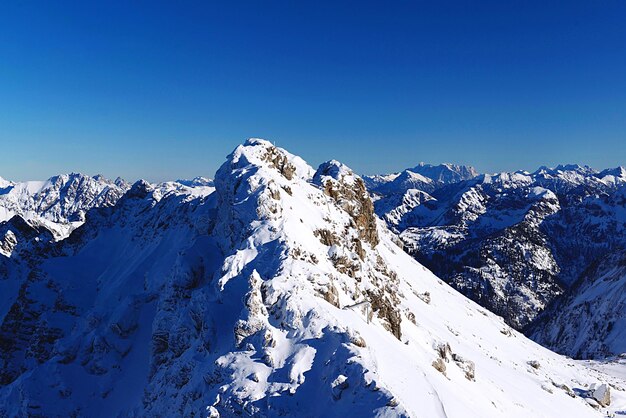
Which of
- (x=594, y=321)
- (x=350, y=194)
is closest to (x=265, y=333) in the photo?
(x=350, y=194)

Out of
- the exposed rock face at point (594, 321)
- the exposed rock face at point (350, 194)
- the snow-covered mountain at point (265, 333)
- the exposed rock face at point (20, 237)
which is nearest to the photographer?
the snow-covered mountain at point (265, 333)

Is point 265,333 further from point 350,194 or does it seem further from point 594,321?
point 594,321

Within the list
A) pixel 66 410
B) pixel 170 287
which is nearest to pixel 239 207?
pixel 170 287

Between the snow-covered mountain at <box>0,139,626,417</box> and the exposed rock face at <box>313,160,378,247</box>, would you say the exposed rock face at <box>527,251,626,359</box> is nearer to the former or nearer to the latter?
the snow-covered mountain at <box>0,139,626,417</box>

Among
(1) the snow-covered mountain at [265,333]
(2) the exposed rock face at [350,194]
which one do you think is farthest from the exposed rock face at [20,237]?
(2) the exposed rock face at [350,194]

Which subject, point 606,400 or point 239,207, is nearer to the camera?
point 239,207

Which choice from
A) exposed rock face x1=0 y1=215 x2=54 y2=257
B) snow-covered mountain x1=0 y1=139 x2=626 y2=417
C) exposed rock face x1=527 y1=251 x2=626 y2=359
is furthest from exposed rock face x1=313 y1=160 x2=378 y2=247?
exposed rock face x1=527 y1=251 x2=626 y2=359

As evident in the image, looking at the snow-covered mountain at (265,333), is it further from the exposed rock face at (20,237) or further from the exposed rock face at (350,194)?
the exposed rock face at (20,237)

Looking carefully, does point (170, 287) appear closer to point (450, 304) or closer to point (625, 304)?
point (450, 304)
